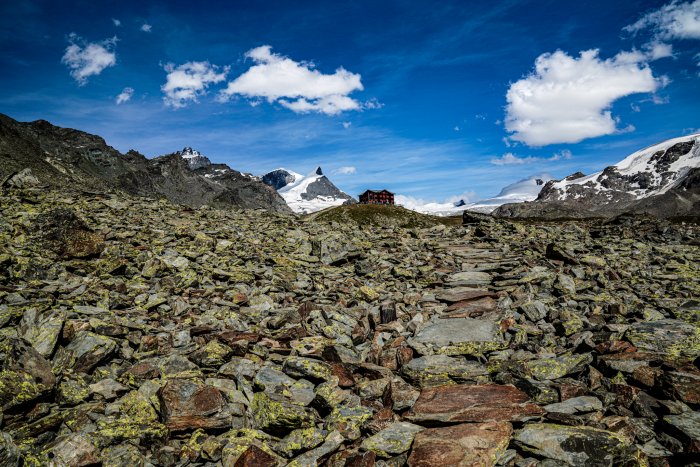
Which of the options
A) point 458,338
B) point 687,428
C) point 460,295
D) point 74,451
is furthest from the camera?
point 460,295

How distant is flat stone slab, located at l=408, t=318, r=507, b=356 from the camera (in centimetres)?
1396

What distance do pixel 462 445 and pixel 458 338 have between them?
580 cm

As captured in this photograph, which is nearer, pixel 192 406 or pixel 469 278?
pixel 192 406

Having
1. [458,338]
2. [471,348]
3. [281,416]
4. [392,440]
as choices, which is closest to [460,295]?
[458,338]

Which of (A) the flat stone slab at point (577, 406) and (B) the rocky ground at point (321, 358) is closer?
(B) the rocky ground at point (321, 358)

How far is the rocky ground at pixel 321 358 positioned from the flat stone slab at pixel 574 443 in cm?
4

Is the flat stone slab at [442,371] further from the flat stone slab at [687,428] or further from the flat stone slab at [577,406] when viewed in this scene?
the flat stone slab at [687,428]

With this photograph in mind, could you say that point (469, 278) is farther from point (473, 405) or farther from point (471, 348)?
point (473, 405)

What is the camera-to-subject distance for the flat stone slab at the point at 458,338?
550 inches

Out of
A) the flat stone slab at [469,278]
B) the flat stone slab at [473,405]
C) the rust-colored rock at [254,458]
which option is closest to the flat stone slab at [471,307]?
the flat stone slab at [469,278]

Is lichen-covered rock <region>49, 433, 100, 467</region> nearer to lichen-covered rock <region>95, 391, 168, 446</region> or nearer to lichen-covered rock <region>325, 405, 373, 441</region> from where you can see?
lichen-covered rock <region>95, 391, 168, 446</region>

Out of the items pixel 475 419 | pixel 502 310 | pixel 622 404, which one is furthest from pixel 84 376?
pixel 502 310

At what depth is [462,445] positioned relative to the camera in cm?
921

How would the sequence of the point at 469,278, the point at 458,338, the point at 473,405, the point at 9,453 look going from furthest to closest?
the point at 469,278 → the point at 458,338 → the point at 473,405 → the point at 9,453
